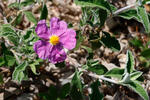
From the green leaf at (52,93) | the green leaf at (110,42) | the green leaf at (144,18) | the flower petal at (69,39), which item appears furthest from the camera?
the green leaf at (52,93)

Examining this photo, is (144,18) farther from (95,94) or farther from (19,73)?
(19,73)

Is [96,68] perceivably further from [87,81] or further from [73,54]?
[73,54]

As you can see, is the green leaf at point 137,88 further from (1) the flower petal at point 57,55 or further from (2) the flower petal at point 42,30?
(2) the flower petal at point 42,30

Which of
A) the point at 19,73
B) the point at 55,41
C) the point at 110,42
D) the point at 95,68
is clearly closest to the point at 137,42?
the point at 110,42

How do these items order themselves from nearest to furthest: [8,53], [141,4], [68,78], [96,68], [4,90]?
[141,4] < [96,68] < [8,53] < [4,90] < [68,78]

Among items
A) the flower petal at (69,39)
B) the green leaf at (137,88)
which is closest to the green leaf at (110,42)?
the flower petal at (69,39)

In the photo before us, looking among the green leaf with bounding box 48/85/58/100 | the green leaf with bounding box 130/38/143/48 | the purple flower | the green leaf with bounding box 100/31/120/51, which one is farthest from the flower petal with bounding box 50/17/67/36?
the green leaf with bounding box 130/38/143/48

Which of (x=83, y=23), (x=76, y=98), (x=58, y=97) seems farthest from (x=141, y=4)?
(x=58, y=97)
